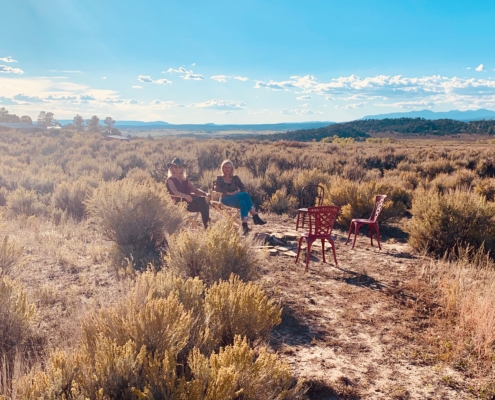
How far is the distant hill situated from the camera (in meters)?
68.4

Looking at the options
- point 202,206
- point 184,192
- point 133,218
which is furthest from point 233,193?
point 133,218

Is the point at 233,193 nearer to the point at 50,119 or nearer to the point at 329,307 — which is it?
the point at 329,307

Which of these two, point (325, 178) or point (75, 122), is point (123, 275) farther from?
point (75, 122)

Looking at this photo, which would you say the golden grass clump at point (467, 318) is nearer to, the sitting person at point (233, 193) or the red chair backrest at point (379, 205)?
the red chair backrest at point (379, 205)

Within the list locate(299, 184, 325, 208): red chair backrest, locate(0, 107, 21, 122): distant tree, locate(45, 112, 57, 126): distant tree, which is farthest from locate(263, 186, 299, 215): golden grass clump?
locate(45, 112, 57, 126): distant tree

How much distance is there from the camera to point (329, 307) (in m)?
4.34

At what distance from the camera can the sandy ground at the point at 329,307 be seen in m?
2.99

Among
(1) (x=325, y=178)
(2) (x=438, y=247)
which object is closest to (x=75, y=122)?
(1) (x=325, y=178)

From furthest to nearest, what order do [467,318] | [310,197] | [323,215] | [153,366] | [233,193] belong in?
[310,197], [233,193], [323,215], [467,318], [153,366]

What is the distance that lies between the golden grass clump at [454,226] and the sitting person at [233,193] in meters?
2.85

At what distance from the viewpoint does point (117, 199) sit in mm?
6059

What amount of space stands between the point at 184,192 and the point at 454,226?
479cm

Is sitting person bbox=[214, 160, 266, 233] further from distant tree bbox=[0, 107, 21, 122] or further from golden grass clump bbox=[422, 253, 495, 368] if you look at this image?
distant tree bbox=[0, 107, 21, 122]

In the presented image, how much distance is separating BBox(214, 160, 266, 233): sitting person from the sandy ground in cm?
91
